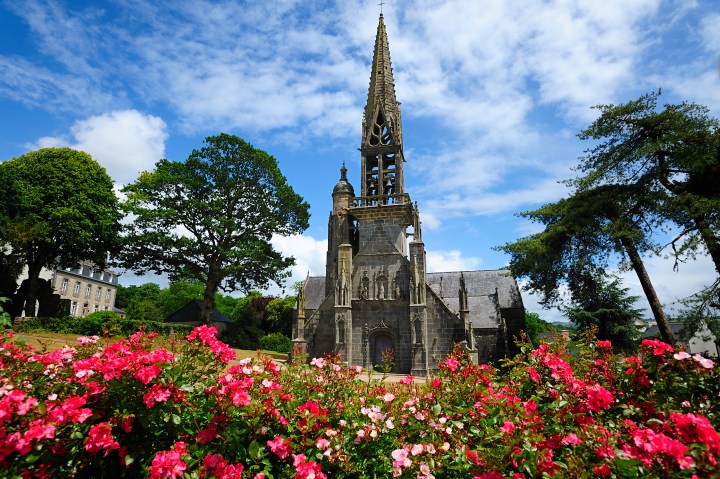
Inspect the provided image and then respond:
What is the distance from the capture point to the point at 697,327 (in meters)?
14.3

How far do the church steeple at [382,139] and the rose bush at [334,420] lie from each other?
22.1 metres

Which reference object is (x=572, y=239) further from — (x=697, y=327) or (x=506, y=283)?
(x=506, y=283)

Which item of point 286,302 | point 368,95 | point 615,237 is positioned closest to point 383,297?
point 615,237

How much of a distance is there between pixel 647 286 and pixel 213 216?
2648 cm

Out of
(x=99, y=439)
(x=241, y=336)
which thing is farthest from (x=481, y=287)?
(x=99, y=439)

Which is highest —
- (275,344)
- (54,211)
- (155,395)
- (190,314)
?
(54,211)

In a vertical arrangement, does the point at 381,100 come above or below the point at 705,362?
above

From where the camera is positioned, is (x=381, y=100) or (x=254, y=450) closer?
(x=254, y=450)

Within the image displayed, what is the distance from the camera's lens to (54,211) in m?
25.7

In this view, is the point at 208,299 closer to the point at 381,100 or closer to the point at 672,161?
the point at 381,100

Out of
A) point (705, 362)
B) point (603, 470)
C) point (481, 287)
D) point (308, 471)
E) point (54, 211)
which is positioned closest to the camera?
point (603, 470)

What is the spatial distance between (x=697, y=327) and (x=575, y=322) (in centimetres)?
1576

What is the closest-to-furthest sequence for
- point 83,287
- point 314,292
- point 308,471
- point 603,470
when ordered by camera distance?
point 603,470 < point 308,471 < point 314,292 < point 83,287

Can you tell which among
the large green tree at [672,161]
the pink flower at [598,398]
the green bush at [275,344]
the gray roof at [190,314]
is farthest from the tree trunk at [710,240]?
the gray roof at [190,314]
